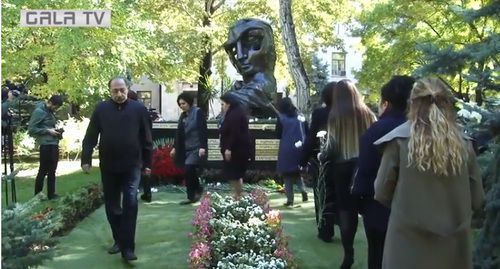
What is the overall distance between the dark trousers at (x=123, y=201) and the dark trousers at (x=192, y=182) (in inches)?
133

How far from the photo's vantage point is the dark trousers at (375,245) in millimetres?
4859

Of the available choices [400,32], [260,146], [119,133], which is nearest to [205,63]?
[400,32]

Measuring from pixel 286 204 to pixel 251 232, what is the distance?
3.91 metres

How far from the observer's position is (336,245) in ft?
25.5

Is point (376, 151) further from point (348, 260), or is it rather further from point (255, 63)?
point (255, 63)

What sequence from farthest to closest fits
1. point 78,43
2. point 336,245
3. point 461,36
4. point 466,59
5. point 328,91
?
point 461,36 → point 78,43 → point 336,245 → point 328,91 → point 466,59

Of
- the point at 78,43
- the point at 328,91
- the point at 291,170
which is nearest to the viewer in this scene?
the point at 328,91

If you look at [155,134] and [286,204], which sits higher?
[155,134]

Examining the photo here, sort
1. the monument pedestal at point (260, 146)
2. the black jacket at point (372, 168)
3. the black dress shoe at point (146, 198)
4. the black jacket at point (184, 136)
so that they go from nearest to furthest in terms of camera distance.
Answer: the black jacket at point (372, 168)
the black jacket at point (184, 136)
the black dress shoe at point (146, 198)
the monument pedestal at point (260, 146)

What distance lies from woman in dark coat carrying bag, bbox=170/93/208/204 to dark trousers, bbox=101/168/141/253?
123 inches

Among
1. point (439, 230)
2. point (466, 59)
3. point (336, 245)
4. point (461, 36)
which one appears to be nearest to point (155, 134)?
point (336, 245)

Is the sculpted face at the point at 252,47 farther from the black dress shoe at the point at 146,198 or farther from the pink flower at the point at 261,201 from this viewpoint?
the pink flower at the point at 261,201

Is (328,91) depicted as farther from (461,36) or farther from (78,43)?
(461,36)

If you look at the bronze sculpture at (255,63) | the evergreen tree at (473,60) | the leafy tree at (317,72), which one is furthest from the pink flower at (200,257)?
the leafy tree at (317,72)
